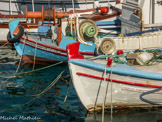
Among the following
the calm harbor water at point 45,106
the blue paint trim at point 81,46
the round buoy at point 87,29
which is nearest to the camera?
the calm harbor water at point 45,106

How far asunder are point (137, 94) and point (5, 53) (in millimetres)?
13602

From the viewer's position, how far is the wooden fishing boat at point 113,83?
7230 millimetres

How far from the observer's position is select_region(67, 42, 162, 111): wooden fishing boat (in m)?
7.23

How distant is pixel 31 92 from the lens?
10.4 metres

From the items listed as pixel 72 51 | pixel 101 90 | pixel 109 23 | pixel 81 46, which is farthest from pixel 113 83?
pixel 109 23

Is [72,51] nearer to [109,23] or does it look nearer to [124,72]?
[124,72]

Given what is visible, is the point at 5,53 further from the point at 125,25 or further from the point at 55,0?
the point at 55,0

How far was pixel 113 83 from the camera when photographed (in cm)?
747

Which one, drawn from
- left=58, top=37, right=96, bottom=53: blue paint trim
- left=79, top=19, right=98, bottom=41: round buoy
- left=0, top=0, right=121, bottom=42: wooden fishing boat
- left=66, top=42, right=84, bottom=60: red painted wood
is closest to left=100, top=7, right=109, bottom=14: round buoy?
left=0, top=0, right=121, bottom=42: wooden fishing boat

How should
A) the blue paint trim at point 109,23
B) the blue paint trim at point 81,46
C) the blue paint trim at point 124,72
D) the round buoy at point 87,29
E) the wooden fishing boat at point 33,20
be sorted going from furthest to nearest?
1. the wooden fishing boat at point 33,20
2. the blue paint trim at point 109,23
3. the blue paint trim at point 81,46
4. the round buoy at point 87,29
5. the blue paint trim at point 124,72

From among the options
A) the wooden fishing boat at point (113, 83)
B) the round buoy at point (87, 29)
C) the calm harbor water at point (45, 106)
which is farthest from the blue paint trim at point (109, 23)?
the wooden fishing boat at point (113, 83)

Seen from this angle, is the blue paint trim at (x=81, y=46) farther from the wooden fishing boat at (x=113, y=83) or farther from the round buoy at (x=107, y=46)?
the wooden fishing boat at (x=113, y=83)

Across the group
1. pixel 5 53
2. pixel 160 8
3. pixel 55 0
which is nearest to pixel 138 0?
pixel 160 8

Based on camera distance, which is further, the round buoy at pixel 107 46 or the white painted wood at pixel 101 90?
the round buoy at pixel 107 46
